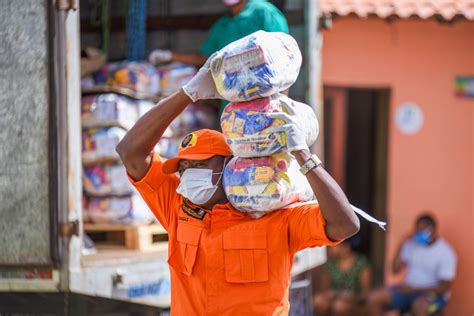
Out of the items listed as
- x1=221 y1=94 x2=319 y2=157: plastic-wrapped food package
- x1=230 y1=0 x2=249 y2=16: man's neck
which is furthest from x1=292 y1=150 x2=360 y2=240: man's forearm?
x1=230 y1=0 x2=249 y2=16: man's neck

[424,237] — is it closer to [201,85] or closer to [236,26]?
[236,26]

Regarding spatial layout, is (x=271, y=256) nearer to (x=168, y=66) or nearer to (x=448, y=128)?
(x=168, y=66)

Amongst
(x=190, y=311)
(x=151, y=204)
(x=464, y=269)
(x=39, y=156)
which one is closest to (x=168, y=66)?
(x=39, y=156)

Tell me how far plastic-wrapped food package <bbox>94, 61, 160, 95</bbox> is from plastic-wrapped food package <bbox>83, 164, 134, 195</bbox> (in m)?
0.53

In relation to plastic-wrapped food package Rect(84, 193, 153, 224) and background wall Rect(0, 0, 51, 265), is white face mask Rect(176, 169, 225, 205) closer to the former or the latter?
background wall Rect(0, 0, 51, 265)

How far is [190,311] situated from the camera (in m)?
3.10

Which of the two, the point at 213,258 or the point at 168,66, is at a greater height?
the point at 168,66

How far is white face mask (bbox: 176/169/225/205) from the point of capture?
312cm

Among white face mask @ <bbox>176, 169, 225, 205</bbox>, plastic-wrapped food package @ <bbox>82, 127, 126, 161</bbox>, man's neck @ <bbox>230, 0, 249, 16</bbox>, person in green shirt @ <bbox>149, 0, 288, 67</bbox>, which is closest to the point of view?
white face mask @ <bbox>176, 169, 225, 205</bbox>

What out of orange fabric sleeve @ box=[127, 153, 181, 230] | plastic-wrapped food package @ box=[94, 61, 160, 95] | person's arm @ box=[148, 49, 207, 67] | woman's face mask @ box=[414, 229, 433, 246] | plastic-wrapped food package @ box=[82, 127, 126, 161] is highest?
person's arm @ box=[148, 49, 207, 67]

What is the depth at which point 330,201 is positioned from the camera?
9.42 feet

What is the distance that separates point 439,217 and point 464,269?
48 centimetres

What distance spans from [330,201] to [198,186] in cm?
49

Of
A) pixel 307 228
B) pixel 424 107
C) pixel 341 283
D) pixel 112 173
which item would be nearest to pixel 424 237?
pixel 341 283
